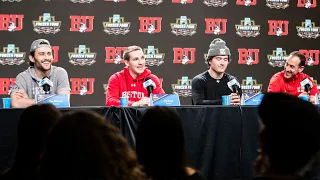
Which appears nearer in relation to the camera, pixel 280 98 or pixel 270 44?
pixel 280 98

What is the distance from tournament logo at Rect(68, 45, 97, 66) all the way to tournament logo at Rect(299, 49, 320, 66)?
282 centimetres

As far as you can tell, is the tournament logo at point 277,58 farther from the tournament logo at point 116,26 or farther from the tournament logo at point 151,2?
the tournament logo at point 116,26

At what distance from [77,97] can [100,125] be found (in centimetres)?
514

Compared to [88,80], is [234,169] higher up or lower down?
lower down

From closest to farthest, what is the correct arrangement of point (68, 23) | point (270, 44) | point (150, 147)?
point (150, 147), point (68, 23), point (270, 44)

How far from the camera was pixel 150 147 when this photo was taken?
178cm

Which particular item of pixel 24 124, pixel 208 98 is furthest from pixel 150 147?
pixel 208 98

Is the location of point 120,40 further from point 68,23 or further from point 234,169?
point 234,169

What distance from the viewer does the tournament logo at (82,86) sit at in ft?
21.6

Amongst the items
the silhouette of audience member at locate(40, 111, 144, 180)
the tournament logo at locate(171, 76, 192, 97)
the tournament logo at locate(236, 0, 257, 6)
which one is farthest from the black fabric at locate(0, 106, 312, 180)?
the tournament logo at locate(236, 0, 257, 6)

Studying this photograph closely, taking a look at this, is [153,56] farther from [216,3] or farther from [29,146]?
[29,146]

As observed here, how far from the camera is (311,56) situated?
714 cm

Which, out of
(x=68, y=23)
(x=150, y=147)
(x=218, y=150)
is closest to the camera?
(x=150, y=147)

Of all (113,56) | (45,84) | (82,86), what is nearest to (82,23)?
(113,56)
